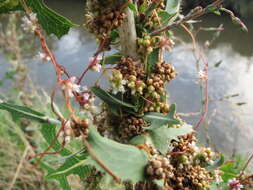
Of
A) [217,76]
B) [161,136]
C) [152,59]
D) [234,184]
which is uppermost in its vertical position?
[152,59]

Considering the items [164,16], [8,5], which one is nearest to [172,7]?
[164,16]

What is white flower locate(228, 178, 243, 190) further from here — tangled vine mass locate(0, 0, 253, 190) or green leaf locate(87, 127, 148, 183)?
green leaf locate(87, 127, 148, 183)

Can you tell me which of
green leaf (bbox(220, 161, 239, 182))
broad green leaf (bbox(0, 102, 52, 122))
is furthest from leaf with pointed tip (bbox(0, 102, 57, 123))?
green leaf (bbox(220, 161, 239, 182))

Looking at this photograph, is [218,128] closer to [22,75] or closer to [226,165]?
[22,75]

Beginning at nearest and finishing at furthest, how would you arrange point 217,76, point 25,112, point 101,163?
point 101,163
point 25,112
point 217,76

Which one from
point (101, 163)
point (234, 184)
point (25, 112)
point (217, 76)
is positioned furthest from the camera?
point (217, 76)

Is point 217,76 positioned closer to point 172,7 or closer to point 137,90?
point 172,7
